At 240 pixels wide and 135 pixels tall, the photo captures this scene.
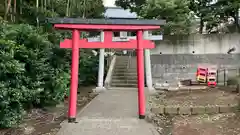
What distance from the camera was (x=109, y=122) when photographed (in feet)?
22.6

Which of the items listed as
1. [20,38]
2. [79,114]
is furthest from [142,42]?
[20,38]

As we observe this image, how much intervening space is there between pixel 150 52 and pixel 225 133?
8.98 metres

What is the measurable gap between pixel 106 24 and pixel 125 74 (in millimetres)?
8440

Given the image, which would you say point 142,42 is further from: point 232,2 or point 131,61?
point 131,61

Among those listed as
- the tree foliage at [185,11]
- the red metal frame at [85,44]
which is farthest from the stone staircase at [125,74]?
the red metal frame at [85,44]

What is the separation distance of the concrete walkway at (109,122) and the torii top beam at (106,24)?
242 centimetres

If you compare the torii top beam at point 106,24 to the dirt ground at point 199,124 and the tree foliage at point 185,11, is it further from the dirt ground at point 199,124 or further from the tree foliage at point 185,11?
the tree foliage at point 185,11

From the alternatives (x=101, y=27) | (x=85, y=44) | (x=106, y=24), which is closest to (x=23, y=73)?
(x=85, y=44)

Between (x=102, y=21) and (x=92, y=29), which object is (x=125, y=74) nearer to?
(x=92, y=29)

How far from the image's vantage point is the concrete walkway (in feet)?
20.0

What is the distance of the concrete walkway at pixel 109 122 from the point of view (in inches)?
240

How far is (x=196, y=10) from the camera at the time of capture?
15.5m

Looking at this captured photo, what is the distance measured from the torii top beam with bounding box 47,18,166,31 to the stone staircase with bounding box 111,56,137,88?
747 centimetres

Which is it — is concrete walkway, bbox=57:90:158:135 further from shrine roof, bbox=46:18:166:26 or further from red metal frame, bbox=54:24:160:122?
shrine roof, bbox=46:18:166:26
